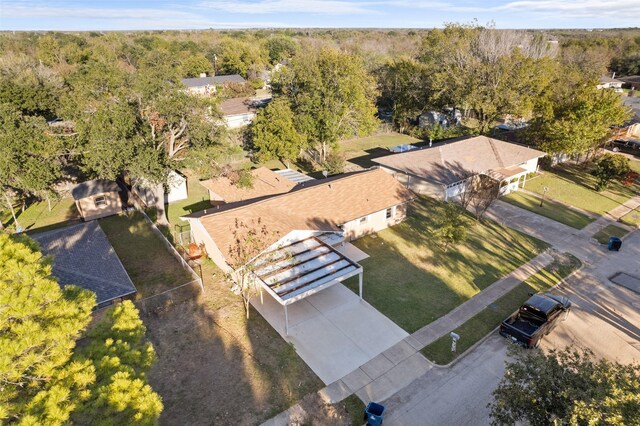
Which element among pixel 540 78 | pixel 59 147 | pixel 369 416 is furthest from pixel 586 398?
pixel 540 78

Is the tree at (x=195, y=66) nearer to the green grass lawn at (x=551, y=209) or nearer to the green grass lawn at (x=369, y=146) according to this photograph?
the green grass lawn at (x=369, y=146)

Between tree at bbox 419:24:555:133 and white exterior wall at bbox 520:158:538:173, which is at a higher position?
tree at bbox 419:24:555:133

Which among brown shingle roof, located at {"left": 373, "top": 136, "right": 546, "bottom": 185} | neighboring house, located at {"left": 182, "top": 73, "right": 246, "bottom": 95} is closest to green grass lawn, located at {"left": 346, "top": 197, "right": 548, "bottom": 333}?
brown shingle roof, located at {"left": 373, "top": 136, "right": 546, "bottom": 185}

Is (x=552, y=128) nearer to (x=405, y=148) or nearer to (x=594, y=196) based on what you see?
(x=594, y=196)

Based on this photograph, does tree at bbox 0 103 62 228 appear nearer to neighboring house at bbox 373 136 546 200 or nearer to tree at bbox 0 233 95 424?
tree at bbox 0 233 95 424

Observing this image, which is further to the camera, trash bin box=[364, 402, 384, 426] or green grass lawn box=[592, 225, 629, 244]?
green grass lawn box=[592, 225, 629, 244]

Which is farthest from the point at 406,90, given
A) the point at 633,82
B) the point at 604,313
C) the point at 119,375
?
the point at 633,82

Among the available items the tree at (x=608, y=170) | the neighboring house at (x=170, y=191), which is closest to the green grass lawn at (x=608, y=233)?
the tree at (x=608, y=170)
